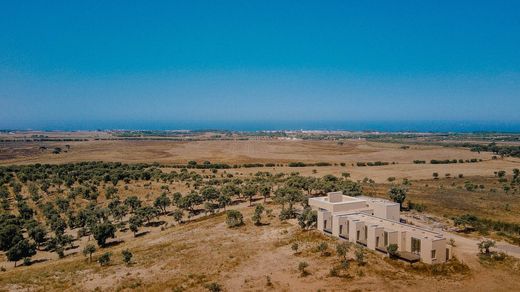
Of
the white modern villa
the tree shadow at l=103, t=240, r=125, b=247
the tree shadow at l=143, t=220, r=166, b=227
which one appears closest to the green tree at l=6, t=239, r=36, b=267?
the tree shadow at l=103, t=240, r=125, b=247

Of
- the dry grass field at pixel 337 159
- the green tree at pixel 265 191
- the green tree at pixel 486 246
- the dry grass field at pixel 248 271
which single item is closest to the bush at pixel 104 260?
the dry grass field at pixel 248 271

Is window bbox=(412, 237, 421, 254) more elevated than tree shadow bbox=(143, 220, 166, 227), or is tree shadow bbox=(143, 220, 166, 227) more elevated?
window bbox=(412, 237, 421, 254)

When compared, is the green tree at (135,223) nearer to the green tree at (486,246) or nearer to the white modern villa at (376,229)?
the white modern villa at (376,229)

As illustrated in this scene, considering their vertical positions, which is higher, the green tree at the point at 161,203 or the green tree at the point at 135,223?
the green tree at the point at 161,203

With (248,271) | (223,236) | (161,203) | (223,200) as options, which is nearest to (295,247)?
(248,271)

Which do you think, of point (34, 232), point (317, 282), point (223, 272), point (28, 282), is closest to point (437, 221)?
point (317, 282)

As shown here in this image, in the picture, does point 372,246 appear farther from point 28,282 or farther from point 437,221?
point 28,282

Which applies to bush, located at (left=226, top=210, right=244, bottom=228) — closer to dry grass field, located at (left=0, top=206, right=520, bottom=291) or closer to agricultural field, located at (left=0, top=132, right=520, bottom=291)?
agricultural field, located at (left=0, top=132, right=520, bottom=291)

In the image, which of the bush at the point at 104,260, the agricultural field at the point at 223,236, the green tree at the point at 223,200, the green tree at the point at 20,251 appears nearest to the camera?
the agricultural field at the point at 223,236

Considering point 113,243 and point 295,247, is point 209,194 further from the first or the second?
point 295,247
